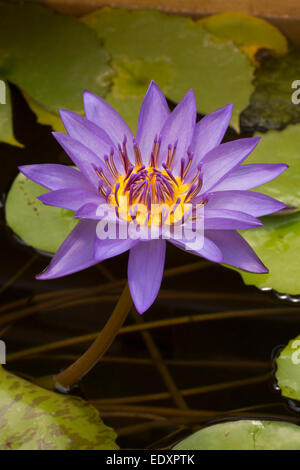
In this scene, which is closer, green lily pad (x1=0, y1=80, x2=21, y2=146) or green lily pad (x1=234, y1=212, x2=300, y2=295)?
green lily pad (x1=234, y1=212, x2=300, y2=295)

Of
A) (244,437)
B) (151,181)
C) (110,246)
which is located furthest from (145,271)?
(244,437)

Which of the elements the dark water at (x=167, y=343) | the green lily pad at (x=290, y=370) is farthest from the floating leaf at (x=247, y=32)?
the green lily pad at (x=290, y=370)

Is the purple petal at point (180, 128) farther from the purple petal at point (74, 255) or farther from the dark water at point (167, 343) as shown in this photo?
the dark water at point (167, 343)

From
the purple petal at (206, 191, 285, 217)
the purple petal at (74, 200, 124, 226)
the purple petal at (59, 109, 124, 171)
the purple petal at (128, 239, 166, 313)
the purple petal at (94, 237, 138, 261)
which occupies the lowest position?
the purple petal at (128, 239, 166, 313)

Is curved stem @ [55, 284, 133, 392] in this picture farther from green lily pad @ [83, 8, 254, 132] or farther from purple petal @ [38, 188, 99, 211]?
green lily pad @ [83, 8, 254, 132]

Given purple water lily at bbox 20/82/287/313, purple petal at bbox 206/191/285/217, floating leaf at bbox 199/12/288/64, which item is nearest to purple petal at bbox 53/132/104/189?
purple water lily at bbox 20/82/287/313

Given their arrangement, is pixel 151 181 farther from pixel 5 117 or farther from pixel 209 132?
pixel 5 117
